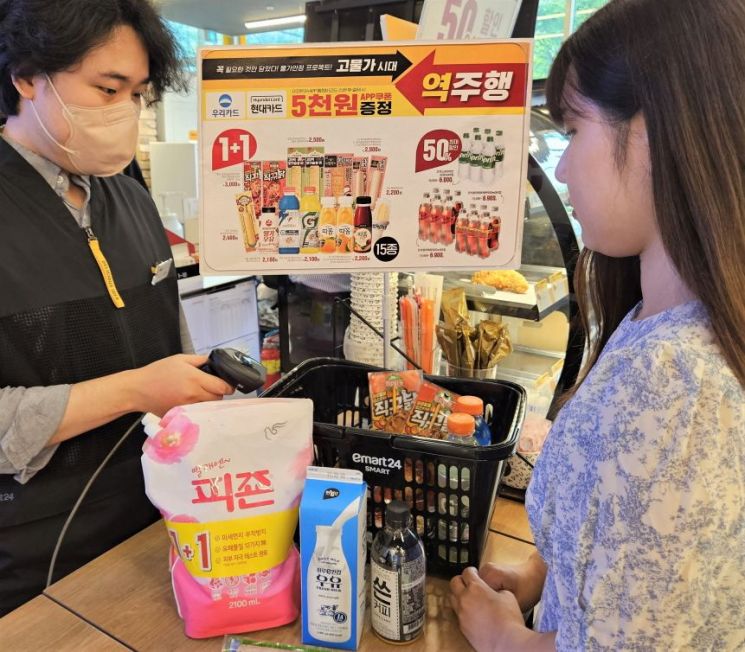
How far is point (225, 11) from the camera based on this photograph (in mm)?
6301

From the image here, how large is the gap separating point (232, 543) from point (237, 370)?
0.33 meters

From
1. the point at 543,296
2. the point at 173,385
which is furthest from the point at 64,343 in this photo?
the point at 543,296

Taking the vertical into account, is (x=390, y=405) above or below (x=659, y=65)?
below

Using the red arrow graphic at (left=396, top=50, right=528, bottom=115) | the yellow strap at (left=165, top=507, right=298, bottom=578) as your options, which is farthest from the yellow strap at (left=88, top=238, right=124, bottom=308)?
the red arrow graphic at (left=396, top=50, right=528, bottom=115)

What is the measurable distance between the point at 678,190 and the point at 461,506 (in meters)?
0.61

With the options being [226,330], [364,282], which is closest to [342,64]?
[364,282]

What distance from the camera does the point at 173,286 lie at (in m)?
1.50

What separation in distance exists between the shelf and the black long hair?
43.0 inches

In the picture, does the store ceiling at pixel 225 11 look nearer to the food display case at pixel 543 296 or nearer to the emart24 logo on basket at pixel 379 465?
the food display case at pixel 543 296

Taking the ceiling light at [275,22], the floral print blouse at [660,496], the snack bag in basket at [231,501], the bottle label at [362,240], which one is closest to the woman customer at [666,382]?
the floral print blouse at [660,496]

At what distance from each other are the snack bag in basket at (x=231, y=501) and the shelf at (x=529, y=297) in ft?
3.05

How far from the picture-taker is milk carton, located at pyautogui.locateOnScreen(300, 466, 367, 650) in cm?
82

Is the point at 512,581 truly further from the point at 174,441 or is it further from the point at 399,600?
the point at 174,441

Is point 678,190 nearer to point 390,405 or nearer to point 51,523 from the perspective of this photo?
point 390,405
